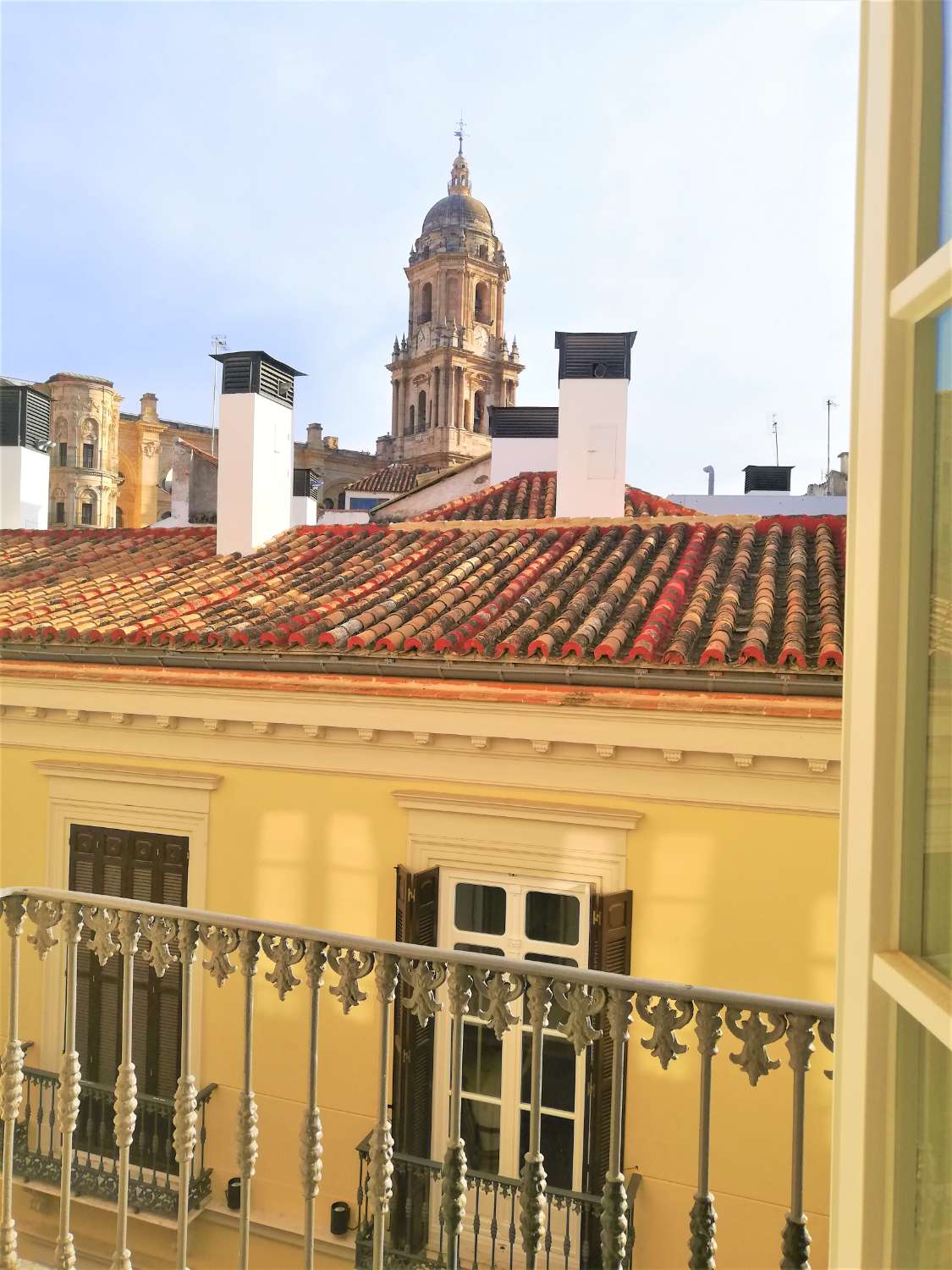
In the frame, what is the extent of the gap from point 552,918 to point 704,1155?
3.86 m

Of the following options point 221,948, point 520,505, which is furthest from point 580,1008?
point 520,505

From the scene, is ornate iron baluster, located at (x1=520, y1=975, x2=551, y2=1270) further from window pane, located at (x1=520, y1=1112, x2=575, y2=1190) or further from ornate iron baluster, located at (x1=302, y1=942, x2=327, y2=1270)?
window pane, located at (x1=520, y1=1112, x2=575, y2=1190)

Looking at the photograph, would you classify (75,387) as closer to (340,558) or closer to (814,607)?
(340,558)

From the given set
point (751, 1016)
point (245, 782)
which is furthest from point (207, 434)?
point (751, 1016)

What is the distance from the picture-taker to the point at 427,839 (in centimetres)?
622

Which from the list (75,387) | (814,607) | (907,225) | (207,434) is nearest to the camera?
(907,225)

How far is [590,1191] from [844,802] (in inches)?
210

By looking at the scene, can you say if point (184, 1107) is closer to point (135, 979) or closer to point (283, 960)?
point (283, 960)

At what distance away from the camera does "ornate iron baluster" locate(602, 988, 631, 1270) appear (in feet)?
7.56

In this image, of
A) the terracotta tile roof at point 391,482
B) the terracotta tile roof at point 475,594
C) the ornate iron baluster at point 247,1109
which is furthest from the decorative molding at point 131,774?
the terracotta tile roof at point 391,482

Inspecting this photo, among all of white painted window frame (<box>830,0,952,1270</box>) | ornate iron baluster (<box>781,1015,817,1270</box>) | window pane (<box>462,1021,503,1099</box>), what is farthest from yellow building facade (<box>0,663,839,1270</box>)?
white painted window frame (<box>830,0,952,1270</box>)

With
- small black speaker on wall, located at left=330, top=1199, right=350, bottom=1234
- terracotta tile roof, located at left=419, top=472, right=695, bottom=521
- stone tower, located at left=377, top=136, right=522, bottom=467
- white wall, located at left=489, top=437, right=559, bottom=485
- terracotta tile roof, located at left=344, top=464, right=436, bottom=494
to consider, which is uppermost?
stone tower, located at left=377, top=136, right=522, bottom=467

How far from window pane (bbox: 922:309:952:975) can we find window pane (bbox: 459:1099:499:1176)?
5609 mm

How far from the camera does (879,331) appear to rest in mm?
1233
